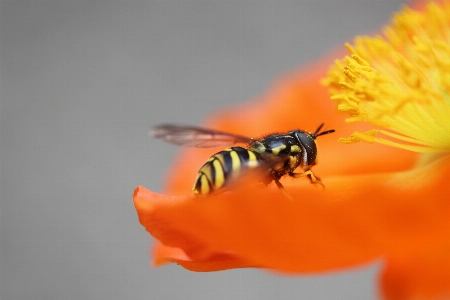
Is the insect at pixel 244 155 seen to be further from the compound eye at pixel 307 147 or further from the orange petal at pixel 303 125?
the orange petal at pixel 303 125

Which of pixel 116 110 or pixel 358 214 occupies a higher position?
pixel 116 110

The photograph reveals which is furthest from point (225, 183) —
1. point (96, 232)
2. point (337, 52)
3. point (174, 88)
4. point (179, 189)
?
point (174, 88)

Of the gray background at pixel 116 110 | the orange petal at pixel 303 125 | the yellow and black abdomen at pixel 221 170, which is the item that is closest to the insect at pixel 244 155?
the yellow and black abdomen at pixel 221 170

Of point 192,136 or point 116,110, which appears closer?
point 192,136

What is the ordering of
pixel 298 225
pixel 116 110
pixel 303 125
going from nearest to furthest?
1. pixel 298 225
2. pixel 303 125
3. pixel 116 110

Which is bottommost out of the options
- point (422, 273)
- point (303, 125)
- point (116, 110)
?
point (422, 273)

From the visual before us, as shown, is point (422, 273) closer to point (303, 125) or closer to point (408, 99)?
point (408, 99)

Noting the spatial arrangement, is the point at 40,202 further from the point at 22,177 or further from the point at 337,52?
the point at 337,52

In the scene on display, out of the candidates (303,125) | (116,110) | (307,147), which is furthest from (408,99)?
(116,110)

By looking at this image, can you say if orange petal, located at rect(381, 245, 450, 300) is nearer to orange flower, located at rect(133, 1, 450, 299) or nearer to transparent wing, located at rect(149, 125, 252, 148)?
orange flower, located at rect(133, 1, 450, 299)

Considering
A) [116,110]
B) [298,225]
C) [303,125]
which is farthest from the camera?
[116,110]
